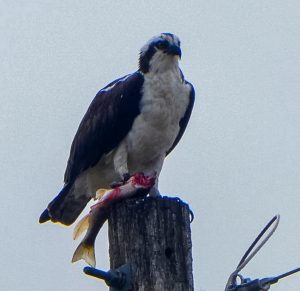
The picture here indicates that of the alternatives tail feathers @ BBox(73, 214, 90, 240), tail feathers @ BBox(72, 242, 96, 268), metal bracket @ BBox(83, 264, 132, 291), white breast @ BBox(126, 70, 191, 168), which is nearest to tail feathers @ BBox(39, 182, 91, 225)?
white breast @ BBox(126, 70, 191, 168)

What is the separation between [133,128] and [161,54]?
67 cm

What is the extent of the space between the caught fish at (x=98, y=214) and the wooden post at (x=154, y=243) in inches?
7.0

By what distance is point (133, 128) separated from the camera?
8.23 meters

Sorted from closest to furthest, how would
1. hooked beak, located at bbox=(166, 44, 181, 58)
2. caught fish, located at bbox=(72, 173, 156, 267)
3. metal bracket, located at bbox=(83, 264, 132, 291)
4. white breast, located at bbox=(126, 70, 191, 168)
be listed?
1. metal bracket, located at bbox=(83, 264, 132, 291)
2. caught fish, located at bbox=(72, 173, 156, 267)
3. white breast, located at bbox=(126, 70, 191, 168)
4. hooked beak, located at bbox=(166, 44, 181, 58)

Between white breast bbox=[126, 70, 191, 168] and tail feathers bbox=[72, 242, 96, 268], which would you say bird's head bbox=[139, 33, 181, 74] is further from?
tail feathers bbox=[72, 242, 96, 268]

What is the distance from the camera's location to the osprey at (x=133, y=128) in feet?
26.9

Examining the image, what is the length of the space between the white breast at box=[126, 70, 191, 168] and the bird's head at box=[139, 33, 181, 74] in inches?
3.1

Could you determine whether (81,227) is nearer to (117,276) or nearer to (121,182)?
(117,276)

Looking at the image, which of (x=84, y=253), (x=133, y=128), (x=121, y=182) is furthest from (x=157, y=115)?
(x=84, y=253)

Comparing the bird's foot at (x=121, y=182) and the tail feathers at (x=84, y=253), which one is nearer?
the tail feathers at (x=84, y=253)

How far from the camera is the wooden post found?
4.60 metres

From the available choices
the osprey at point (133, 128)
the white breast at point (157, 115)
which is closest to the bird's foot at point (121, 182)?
the osprey at point (133, 128)

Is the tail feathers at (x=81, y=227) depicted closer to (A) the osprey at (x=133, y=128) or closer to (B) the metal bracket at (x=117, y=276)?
(B) the metal bracket at (x=117, y=276)

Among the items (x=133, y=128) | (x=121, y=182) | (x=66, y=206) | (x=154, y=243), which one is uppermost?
(x=133, y=128)
